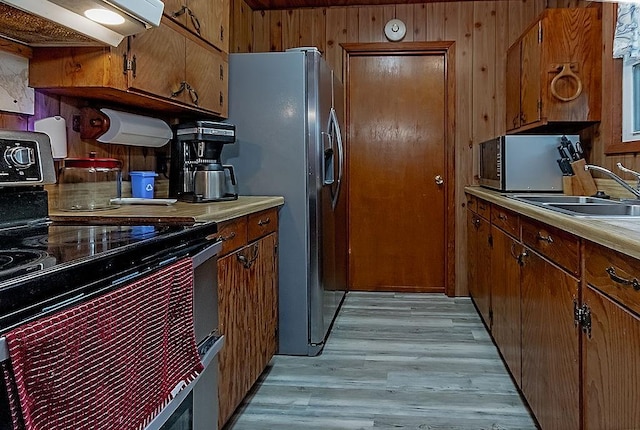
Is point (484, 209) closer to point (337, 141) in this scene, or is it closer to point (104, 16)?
point (337, 141)

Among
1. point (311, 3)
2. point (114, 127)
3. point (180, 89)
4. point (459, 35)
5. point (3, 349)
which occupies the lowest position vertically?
point (3, 349)

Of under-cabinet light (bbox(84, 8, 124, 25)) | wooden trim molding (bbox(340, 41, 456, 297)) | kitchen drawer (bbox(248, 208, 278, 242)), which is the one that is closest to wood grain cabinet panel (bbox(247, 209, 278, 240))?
kitchen drawer (bbox(248, 208, 278, 242))

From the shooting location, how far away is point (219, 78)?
281 centimetres

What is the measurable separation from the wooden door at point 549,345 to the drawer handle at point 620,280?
0.90 ft

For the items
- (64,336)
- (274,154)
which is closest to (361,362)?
(274,154)

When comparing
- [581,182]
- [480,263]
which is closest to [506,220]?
[581,182]

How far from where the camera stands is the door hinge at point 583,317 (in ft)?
A: 5.07

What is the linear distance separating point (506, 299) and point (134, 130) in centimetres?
185

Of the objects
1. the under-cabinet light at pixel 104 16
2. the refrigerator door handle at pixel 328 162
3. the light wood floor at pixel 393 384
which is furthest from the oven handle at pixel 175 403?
the refrigerator door handle at pixel 328 162

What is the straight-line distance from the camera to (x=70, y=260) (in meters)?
0.98

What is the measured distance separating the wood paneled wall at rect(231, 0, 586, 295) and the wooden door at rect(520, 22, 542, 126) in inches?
30.2

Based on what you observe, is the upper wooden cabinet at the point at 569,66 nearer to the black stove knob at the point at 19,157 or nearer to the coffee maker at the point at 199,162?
the coffee maker at the point at 199,162

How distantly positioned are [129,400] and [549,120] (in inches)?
111

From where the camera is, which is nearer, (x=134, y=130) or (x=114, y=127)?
(x=114, y=127)
